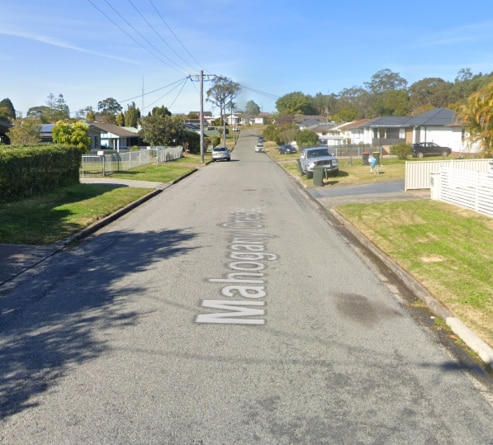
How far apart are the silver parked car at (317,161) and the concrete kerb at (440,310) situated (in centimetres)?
1831

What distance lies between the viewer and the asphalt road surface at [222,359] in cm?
442

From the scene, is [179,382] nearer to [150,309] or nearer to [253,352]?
[253,352]

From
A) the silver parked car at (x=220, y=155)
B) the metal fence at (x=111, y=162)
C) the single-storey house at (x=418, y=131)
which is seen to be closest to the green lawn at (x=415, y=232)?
the metal fence at (x=111, y=162)

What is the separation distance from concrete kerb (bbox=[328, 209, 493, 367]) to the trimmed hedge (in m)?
10.8

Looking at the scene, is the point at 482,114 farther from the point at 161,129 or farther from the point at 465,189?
the point at 161,129

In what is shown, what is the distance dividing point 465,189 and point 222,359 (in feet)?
42.9

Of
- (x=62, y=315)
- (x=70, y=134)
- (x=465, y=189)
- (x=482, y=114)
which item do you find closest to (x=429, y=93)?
(x=70, y=134)

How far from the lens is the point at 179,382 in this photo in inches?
205

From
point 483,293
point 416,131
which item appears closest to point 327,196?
point 483,293

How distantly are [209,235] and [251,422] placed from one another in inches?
356

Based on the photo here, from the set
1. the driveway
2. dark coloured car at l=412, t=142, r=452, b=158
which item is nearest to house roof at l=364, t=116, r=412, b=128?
dark coloured car at l=412, t=142, r=452, b=158

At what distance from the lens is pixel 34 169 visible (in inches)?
754

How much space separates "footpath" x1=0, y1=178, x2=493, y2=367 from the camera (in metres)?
6.75

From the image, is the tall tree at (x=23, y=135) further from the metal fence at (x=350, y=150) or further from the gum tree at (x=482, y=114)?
the gum tree at (x=482, y=114)
